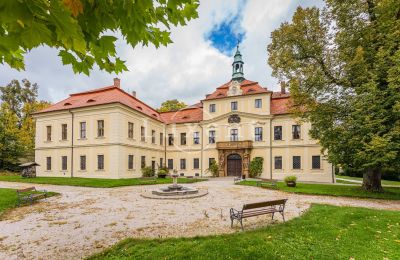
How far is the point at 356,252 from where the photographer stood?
5.33 m

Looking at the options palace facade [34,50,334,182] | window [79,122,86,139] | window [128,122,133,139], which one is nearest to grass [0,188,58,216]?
palace facade [34,50,334,182]

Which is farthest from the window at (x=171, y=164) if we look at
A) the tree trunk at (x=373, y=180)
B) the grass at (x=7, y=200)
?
the tree trunk at (x=373, y=180)

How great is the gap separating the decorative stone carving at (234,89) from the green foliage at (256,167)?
9.17 m

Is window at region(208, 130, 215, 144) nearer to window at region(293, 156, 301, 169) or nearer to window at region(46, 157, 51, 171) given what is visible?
window at region(293, 156, 301, 169)

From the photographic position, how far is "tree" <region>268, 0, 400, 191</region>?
510 inches

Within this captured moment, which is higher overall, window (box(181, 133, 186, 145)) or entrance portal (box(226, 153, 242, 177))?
window (box(181, 133, 186, 145))

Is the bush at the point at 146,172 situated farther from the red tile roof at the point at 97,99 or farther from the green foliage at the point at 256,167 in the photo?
the green foliage at the point at 256,167

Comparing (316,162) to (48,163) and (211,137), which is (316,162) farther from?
(48,163)

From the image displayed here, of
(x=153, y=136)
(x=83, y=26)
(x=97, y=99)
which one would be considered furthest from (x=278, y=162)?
(x=83, y=26)

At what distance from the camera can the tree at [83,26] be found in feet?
5.61

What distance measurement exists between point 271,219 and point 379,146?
7.71 metres

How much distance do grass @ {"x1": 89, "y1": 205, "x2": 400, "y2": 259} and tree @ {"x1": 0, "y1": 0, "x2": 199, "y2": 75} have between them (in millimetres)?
4209

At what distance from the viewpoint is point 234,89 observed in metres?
31.8

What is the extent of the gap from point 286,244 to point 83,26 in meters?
6.05
